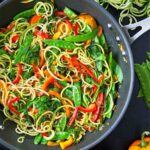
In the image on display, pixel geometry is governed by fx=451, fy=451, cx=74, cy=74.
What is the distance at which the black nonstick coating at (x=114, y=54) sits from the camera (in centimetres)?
134

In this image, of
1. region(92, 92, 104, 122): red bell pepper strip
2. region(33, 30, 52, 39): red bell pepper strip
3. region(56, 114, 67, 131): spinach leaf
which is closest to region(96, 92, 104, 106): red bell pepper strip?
region(92, 92, 104, 122): red bell pepper strip

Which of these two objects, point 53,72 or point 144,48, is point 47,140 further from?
point 144,48

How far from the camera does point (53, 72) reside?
1394mm

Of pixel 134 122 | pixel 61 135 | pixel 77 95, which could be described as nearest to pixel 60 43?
pixel 77 95

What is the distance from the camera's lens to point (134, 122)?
5.14ft

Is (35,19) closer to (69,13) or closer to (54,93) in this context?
(69,13)

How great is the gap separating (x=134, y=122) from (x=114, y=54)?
10.8 inches

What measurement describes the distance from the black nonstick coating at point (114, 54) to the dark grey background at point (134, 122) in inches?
5.9

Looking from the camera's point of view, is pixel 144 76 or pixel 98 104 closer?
pixel 98 104

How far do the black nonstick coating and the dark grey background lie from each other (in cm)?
15

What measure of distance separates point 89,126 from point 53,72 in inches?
8.0

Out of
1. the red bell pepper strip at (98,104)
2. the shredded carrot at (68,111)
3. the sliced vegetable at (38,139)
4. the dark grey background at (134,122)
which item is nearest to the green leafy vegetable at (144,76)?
the dark grey background at (134,122)

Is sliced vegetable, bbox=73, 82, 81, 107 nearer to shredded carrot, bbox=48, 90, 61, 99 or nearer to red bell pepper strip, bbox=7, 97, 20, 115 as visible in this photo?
shredded carrot, bbox=48, 90, 61, 99

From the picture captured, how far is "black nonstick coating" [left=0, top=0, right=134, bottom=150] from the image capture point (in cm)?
134
